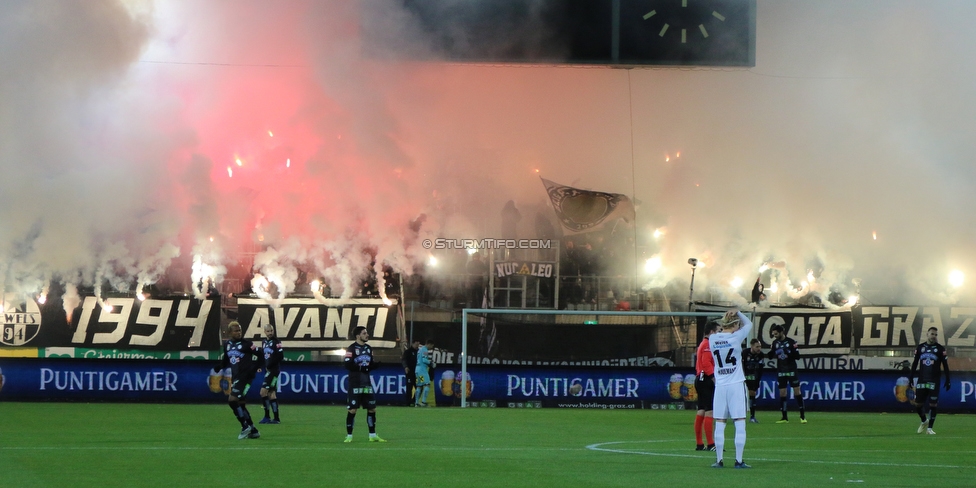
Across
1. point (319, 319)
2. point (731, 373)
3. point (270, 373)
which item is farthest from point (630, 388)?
point (731, 373)

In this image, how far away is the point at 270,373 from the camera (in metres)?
21.8

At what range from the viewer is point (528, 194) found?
39500 mm

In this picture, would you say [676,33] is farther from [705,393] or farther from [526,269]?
[526,269]

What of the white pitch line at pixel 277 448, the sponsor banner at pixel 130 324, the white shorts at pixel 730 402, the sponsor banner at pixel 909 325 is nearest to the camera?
the white shorts at pixel 730 402

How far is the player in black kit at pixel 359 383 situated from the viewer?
1622 cm

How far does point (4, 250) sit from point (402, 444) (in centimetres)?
2042

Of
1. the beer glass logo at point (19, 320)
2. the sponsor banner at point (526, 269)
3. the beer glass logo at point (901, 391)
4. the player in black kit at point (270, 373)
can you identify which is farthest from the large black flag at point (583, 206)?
the beer glass logo at point (19, 320)

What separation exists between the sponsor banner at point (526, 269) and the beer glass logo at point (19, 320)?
587 inches

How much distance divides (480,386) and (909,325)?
1455 cm

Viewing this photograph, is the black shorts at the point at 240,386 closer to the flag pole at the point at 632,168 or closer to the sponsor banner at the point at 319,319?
the sponsor banner at the point at 319,319

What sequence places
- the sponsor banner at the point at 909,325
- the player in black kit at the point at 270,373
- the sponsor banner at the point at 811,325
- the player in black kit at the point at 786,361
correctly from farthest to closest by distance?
1. the sponsor banner at the point at 811,325
2. the sponsor banner at the point at 909,325
3. the player in black kit at the point at 786,361
4. the player in black kit at the point at 270,373

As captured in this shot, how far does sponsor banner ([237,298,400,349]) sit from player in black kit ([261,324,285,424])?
9.46 meters

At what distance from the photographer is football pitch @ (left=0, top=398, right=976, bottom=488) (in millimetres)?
11117

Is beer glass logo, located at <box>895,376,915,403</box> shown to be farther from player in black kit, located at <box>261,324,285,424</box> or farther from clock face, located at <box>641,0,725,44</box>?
player in black kit, located at <box>261,324,285,424</box>
